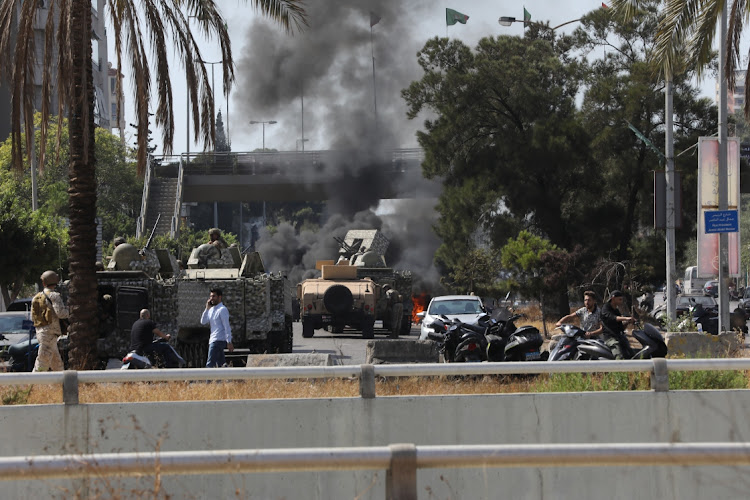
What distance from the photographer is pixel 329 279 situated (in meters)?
28.4

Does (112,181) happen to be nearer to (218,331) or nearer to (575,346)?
(218,331)

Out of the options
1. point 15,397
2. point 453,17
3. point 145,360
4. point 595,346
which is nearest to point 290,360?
point 145,360

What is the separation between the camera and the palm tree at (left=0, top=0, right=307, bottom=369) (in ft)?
46.4

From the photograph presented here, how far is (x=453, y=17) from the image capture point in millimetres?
45500

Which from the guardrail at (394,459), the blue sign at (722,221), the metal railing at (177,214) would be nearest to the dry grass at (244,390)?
the guardrail at (394,459)

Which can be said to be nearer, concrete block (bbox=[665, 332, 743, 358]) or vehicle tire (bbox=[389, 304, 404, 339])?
concrete block (bbox=[665, 332, 743, 358])

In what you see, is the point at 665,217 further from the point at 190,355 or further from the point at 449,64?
the point at 449,64

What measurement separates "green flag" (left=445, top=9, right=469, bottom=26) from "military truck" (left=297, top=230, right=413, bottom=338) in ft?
54.9

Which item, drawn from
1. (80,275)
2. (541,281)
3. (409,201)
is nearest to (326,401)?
(80,275)

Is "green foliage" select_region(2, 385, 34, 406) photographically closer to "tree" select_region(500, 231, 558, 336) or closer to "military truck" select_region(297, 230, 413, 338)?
"military truck" select_region(297, 230, 413, 338)

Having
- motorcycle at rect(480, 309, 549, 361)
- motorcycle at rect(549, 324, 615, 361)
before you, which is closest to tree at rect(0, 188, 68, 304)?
motorcycle at rect(480, 309, 549, 361)

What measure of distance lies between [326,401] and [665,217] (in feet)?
52.9

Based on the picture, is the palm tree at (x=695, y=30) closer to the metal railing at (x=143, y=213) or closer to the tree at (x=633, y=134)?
the tree at (x=633, y=134)

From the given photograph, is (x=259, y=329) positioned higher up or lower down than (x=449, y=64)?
lower down
